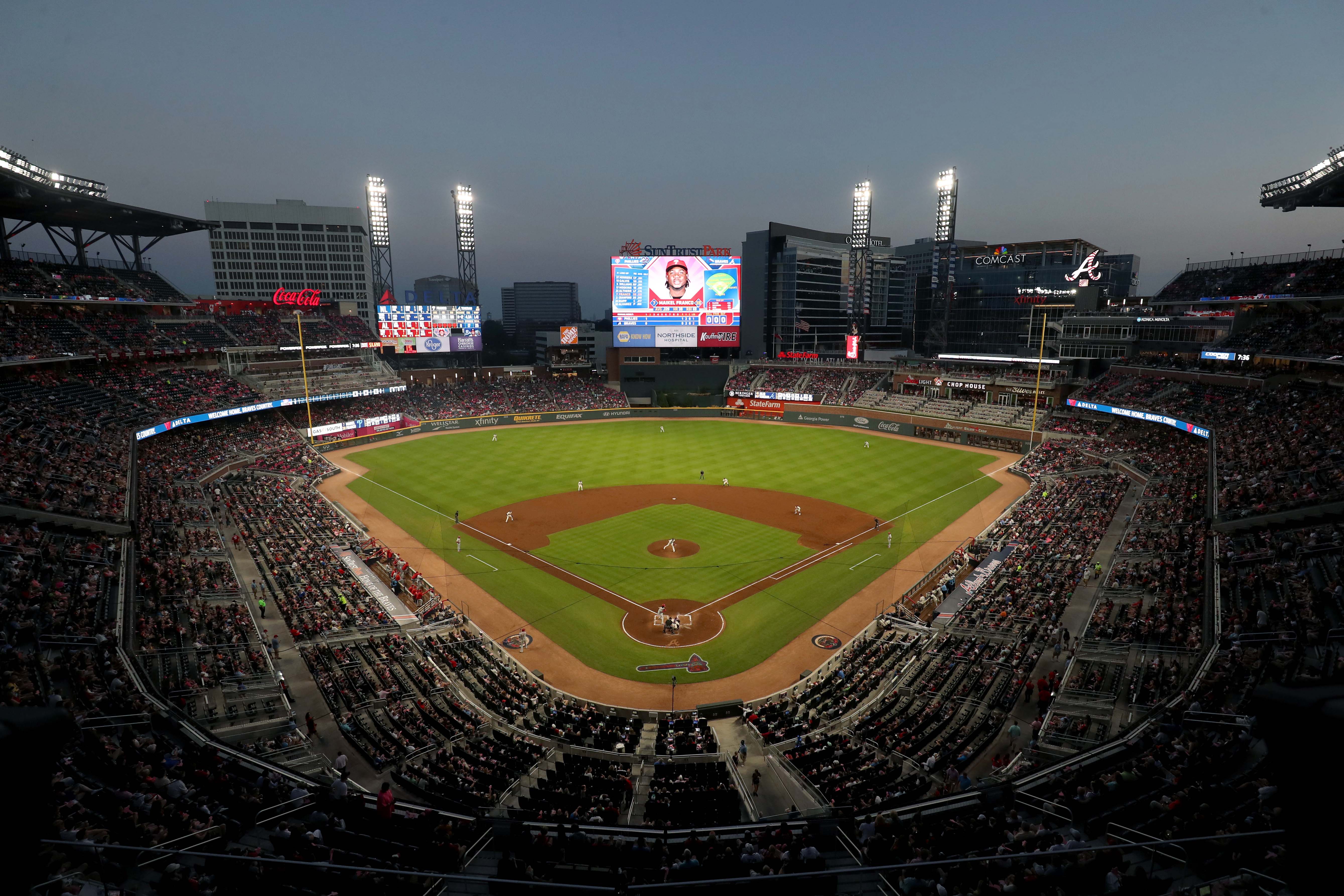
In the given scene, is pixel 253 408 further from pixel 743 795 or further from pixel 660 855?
pixel 660 855

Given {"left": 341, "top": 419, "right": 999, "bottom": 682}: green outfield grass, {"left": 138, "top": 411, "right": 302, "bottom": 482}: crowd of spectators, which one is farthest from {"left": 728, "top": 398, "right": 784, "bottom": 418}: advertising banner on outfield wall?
{"left": 138, "top": 411, "right": 302, "bottom": 482}: crowd of spectators

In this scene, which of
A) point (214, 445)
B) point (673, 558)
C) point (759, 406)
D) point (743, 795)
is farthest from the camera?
point (759, 406)

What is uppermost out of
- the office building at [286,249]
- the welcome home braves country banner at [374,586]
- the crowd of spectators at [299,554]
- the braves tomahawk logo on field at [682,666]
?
the office building at [286,249]

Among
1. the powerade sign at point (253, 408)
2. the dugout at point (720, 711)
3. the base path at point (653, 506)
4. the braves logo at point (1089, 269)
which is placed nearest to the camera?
the dugout at point (720, 711)

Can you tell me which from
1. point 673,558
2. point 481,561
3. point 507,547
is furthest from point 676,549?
point 481,561

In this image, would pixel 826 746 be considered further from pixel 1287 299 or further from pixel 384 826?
pixel 1287 299

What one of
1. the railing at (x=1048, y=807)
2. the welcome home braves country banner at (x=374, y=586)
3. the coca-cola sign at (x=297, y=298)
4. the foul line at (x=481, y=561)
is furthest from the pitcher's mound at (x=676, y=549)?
the coca-cola sign at (x=297, y=298)

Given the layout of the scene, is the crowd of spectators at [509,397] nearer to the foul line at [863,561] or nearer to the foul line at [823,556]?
the foul line at [823,556]
